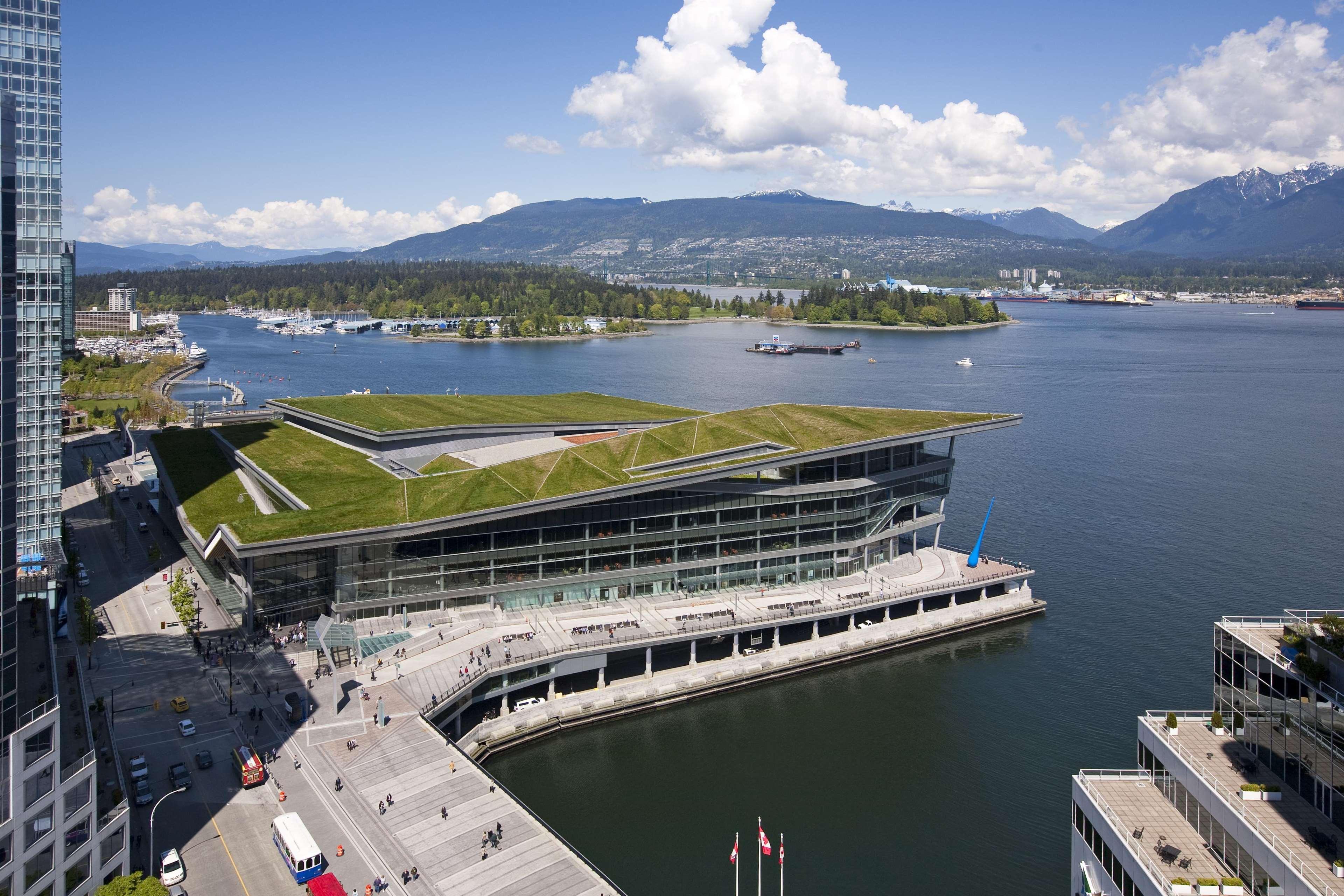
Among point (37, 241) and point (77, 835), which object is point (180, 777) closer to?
point (77, 835)

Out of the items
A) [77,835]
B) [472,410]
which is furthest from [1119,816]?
[472,410]

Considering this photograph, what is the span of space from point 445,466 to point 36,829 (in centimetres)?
4437

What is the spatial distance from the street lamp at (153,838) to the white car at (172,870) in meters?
0.28

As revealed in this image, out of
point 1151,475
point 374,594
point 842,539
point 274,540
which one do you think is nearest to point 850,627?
point 842,539

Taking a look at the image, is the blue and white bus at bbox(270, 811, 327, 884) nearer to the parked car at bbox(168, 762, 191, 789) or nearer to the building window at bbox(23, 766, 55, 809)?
the parked car at bbox(168, 762, 191, 789)

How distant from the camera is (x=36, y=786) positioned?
32094 millimetres

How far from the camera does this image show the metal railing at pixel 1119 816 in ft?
96.2

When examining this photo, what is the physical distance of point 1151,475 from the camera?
114 meters

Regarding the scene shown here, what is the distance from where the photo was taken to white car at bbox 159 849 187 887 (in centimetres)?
3697

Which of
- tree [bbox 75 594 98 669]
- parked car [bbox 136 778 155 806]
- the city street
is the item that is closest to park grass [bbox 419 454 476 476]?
the city street

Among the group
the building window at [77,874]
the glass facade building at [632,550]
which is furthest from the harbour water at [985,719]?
the building window at [77,874]

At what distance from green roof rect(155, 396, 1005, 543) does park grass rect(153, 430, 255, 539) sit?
0.47 ft

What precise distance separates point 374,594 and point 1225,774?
47.4m

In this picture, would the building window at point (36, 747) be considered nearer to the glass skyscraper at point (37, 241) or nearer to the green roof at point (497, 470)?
the green roof at point (497, 470)
